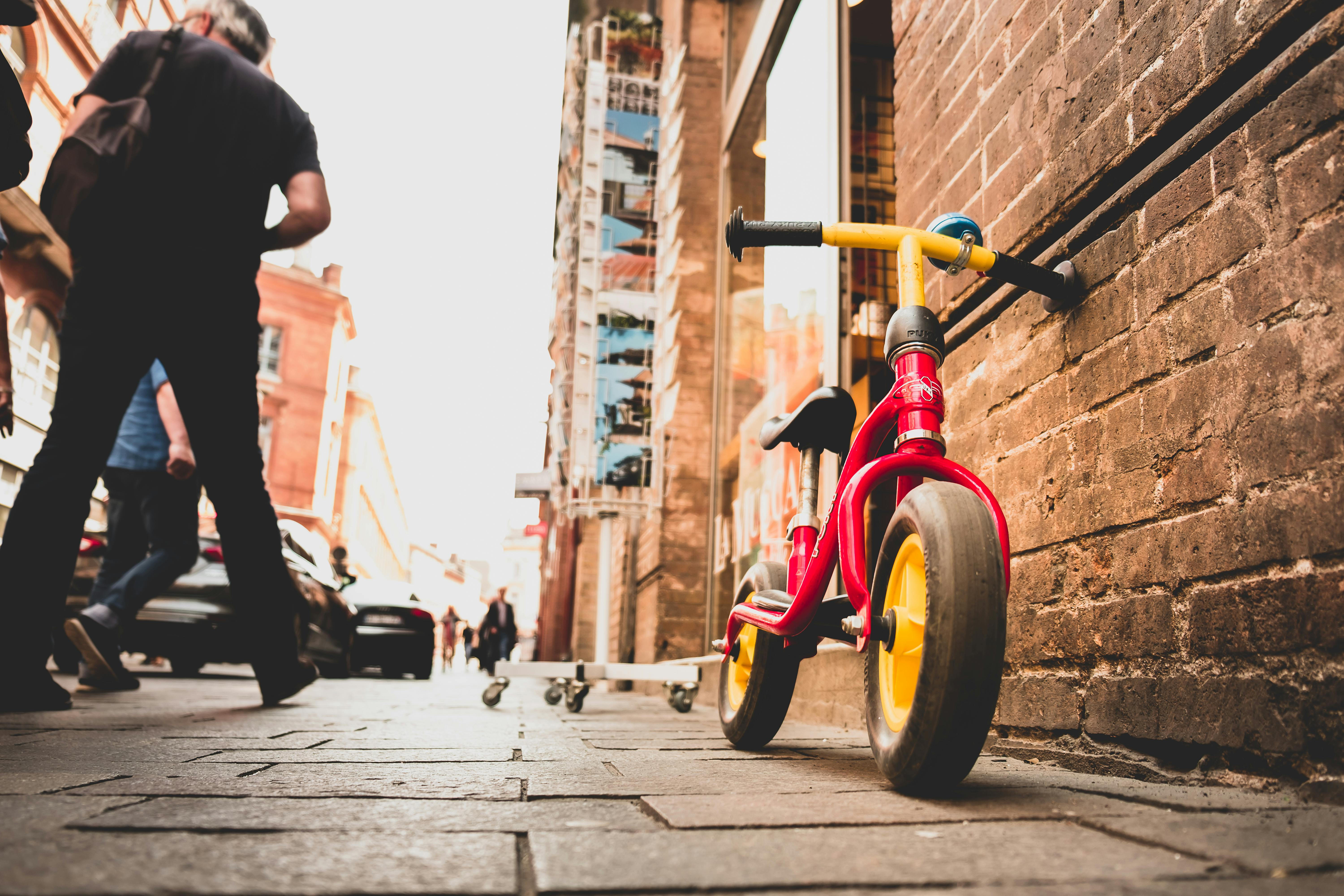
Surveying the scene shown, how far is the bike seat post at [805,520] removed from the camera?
2.61 meters

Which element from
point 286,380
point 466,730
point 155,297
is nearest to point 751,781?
point 466,730

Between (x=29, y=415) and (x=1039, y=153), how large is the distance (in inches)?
710

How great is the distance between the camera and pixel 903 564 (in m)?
2.03

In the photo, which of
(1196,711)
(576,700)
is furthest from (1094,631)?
(576,700)

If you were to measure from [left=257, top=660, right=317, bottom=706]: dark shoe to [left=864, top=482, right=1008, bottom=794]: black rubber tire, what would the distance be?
2.86 metres

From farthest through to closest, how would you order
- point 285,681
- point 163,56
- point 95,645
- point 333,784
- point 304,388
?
point 304,388, point 95,645, point 285,681, point 163,56, point 333,784

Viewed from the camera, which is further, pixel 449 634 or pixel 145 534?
pixel 449 634

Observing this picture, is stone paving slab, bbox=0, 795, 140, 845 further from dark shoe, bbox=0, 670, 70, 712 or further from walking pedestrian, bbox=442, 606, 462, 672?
walking pedestrian, bbox=442, 606, 462, 672

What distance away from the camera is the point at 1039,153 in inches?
108

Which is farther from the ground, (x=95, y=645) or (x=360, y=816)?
(x=95, y=645)

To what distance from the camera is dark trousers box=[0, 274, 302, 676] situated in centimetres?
297

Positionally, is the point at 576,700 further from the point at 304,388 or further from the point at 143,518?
the point at 304,388

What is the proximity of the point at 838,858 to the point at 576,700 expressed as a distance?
4192mm

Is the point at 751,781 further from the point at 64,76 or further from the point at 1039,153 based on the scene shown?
the point at 64,76
